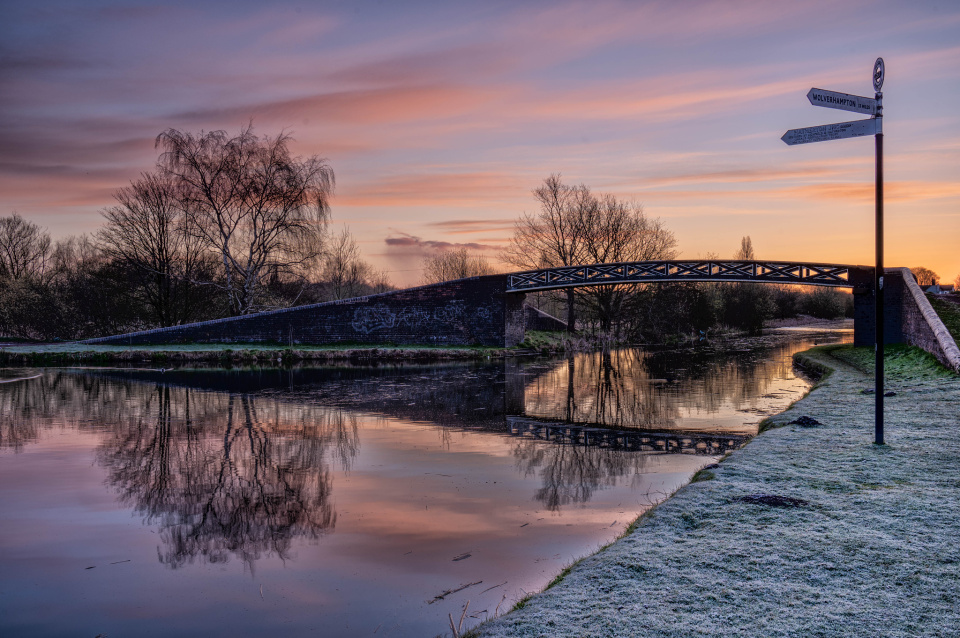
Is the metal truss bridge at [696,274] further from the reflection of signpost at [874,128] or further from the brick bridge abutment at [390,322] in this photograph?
the reflection of signpost at [874,128]

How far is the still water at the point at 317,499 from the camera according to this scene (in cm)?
502

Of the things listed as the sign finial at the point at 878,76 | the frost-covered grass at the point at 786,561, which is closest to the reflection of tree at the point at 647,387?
the frost-covered grass at the point at 786,561

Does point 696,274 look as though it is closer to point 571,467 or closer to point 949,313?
point 949,313

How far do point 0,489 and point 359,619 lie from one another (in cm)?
649

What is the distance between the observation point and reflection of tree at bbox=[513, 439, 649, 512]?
794 centimetres

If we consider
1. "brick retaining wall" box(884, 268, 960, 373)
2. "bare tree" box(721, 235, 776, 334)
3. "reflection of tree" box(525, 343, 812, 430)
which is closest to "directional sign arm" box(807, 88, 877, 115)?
"reflection of tree" box(525, 343, 812, 430)

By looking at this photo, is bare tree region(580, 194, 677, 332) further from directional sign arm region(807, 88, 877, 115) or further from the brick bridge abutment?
directional sign arm region(807, 88, 877, 115)

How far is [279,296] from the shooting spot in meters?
42.6

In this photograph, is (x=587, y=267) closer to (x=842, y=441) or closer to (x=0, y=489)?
(x=842, y=441)

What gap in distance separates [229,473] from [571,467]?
4808 millimetres

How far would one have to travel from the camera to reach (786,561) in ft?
16.1

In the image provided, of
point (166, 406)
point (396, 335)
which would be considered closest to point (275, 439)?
point (166, 406)

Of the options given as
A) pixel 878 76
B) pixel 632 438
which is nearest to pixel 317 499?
pixel 632 438

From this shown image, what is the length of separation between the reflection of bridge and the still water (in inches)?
2.8
